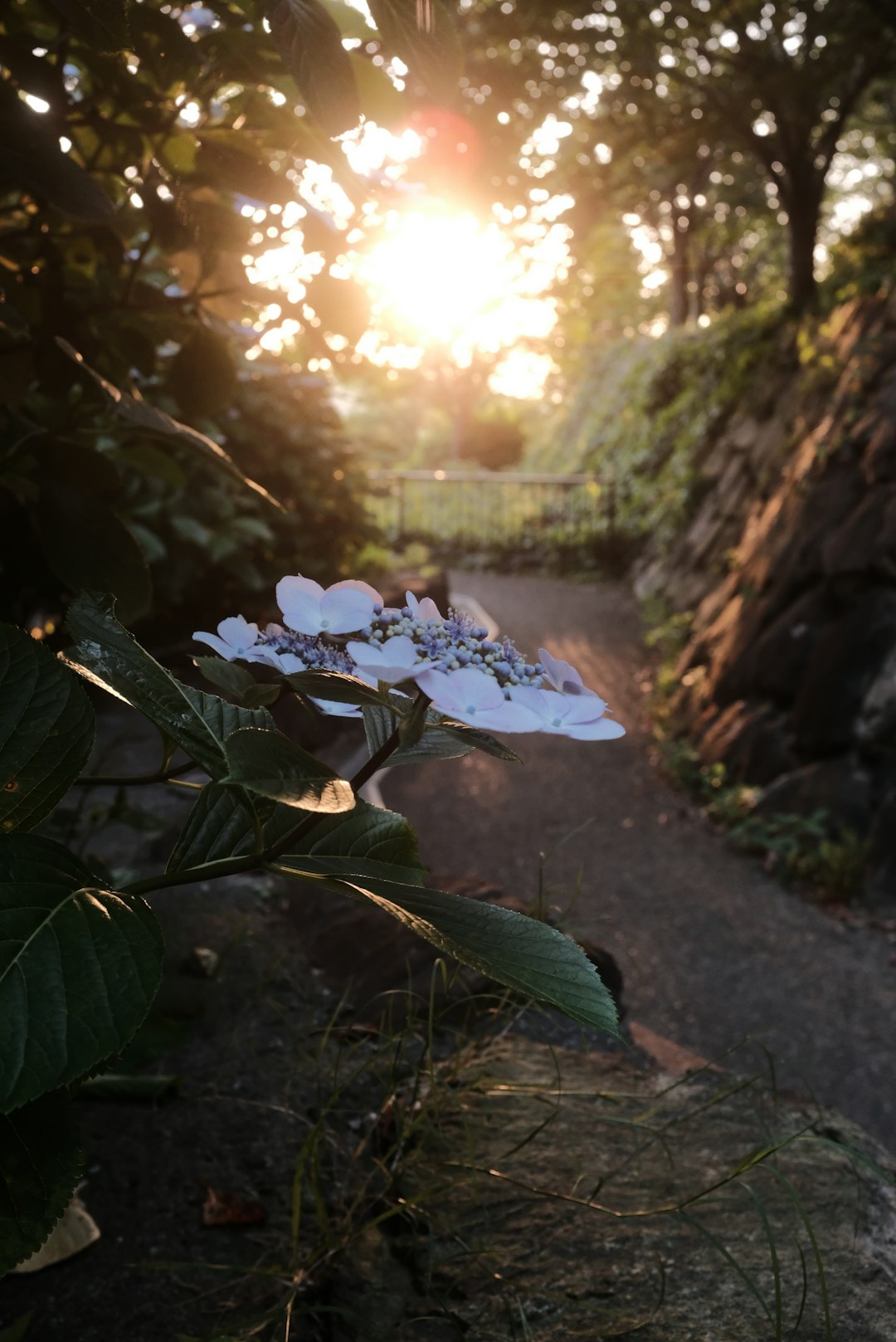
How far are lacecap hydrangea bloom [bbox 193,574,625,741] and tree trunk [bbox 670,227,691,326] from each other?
762 inches

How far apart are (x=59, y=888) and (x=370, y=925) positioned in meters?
1.91

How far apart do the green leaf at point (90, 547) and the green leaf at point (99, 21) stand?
492 mm

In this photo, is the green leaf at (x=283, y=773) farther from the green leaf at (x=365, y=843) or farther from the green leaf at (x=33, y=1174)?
the green leaf at (x=33, y=1174)

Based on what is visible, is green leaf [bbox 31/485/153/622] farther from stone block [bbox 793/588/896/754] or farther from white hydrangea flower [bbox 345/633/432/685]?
stone block [bbox 793/588/896/754]

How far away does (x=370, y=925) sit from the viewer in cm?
253

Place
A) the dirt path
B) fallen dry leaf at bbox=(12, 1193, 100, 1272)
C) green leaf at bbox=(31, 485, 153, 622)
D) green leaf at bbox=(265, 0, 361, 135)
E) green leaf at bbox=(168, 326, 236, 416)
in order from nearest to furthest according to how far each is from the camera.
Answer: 1. green leaf at bbox=(265, 0, 361, 135)
2. green leaf at bbox=(31, 485, 153, 622)
3. fallen dry leaf at bbox=(12, 1193, 100, 1272)
4. green leaf at bbox=(168, 326, 236, 416)
5. the dirt path

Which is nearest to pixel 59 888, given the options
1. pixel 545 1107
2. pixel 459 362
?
pixel 545 1107

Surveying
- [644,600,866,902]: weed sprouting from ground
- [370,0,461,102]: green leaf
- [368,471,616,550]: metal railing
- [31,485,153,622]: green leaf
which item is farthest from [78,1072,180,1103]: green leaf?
[368,471,616,550]: metal railing

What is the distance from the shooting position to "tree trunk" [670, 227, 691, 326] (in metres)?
18.9

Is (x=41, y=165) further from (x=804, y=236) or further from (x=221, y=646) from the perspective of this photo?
(x=804, y=236)

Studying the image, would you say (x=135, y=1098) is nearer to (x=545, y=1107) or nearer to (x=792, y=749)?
(x=545, y=1107)

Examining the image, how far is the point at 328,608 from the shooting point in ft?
2.46

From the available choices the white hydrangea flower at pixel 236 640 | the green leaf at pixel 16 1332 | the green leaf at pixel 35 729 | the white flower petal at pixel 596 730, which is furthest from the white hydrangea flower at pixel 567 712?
the green leaf at pixel 16 1332

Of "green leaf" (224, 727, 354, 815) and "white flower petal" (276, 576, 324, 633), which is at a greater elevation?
"white flower petal" (276, 576, 324, 633)
